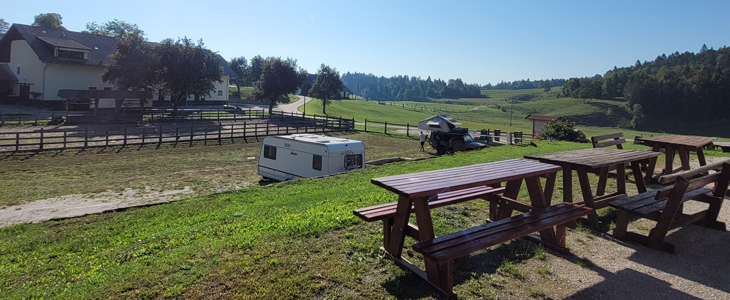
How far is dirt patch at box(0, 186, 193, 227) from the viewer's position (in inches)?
402

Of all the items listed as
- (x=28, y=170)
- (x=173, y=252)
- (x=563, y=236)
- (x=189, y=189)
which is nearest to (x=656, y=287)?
(x=563, y=236)

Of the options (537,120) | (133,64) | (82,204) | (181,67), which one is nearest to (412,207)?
(82,204)

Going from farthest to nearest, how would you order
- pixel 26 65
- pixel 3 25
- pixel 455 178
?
pixel 3 25
pixel 26 65
pixel 455 178

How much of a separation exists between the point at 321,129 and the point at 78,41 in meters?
34.0

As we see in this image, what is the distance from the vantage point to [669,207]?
523 cm

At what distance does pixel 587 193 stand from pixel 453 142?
20560 mm

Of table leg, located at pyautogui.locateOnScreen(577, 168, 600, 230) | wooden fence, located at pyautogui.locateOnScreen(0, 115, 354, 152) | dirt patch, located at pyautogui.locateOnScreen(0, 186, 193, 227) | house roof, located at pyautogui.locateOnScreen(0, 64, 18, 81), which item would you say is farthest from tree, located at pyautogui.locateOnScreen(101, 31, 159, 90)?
table leg, located at pyautogui.locateOnScreen(577, 168, 600, 230)

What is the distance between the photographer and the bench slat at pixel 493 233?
3.98 metres

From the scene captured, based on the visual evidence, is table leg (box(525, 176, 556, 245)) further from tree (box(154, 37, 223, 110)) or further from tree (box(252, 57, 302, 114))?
tree (box(252, 57, 302, 114))

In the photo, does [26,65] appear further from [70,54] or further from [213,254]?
[213,254]

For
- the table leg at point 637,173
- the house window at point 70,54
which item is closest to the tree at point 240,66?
the house window at point 70,54

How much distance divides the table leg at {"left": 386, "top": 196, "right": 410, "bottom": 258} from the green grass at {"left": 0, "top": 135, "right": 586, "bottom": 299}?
19 cm

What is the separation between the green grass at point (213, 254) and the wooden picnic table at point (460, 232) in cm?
32

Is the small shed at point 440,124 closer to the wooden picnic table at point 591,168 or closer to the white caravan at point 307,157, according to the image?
the white caravan at point 307,157
